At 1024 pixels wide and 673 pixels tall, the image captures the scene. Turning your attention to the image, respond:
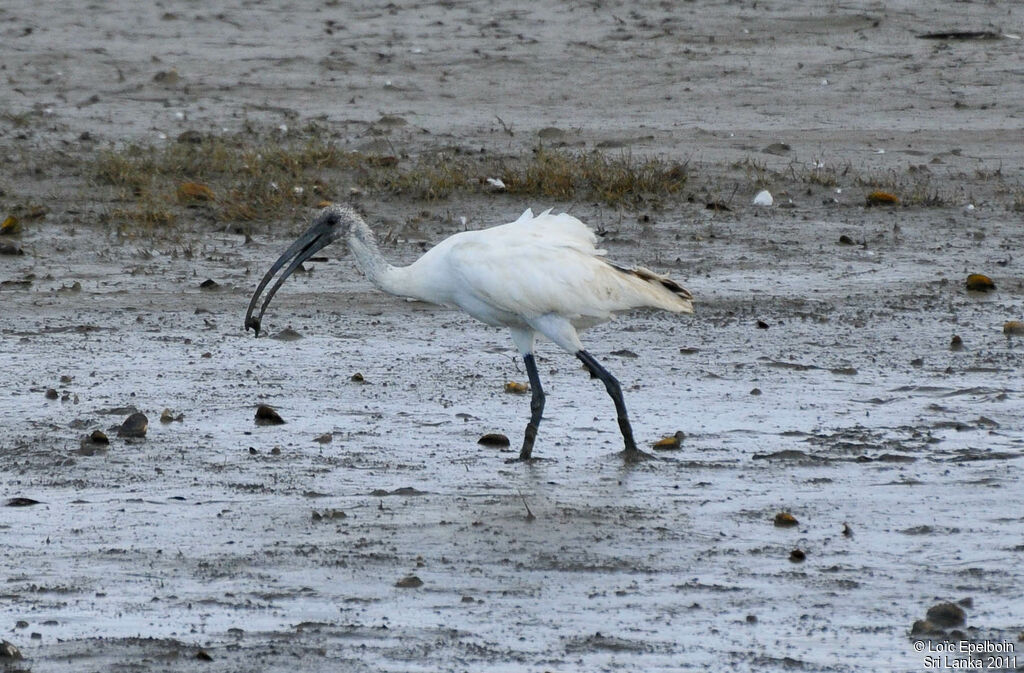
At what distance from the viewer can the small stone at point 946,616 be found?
510 centimetres

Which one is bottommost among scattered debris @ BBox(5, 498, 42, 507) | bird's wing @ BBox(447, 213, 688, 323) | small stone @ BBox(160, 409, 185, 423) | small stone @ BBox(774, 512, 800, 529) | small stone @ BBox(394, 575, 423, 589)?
small stone @ BBox(160, 409, 185, 423)

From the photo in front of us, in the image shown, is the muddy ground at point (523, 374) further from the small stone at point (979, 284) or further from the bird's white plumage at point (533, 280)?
the bird's white plumage at point (533, 280)

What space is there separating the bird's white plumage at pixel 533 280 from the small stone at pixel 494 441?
476mm

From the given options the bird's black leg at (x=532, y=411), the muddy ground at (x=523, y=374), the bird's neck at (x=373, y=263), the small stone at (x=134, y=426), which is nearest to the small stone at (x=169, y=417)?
the muddy ground at (x=523, y=374)

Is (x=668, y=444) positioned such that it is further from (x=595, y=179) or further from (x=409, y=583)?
(x=595, y=179)

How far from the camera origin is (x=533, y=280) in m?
7.34

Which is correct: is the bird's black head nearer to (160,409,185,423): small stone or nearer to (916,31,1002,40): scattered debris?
(160,409,185,423): small stone

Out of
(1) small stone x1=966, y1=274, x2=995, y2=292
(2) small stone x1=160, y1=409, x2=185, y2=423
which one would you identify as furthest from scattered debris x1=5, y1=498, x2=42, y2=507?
(1) small stone x1=966, y1=274, x2=995, y2=292

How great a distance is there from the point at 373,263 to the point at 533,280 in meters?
0.80

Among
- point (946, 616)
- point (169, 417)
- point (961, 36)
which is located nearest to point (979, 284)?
point (169, 417)

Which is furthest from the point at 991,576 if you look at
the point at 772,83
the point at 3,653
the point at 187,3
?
the point at 187,3

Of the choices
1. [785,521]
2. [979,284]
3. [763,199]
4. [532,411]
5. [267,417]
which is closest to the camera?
[785,521]

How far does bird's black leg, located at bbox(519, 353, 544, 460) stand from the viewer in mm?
7262

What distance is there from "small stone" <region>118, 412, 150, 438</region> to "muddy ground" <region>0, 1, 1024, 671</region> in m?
0.07
